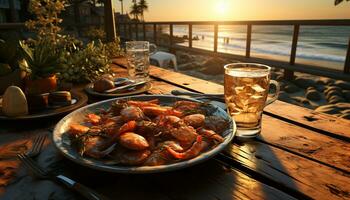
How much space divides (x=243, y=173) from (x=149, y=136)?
0.35 m

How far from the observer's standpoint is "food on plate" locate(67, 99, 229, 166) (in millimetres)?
854

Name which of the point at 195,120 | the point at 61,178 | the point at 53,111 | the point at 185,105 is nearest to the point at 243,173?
Answer: the point at 195,120

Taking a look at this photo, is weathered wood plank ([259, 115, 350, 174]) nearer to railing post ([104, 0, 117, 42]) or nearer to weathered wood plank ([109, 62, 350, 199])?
weathered wood plank ([109, 62, 350, 199])

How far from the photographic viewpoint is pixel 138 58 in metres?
2.28

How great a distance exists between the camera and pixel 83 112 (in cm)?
126

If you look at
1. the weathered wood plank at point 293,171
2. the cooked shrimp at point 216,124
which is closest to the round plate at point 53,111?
the cooked shrimp at point 216,124

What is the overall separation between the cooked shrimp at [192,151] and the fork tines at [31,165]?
1.41 ft

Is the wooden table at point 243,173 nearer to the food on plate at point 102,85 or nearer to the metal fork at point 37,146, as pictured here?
the metal fork at point 37,146

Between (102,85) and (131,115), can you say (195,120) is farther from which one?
(102,85)

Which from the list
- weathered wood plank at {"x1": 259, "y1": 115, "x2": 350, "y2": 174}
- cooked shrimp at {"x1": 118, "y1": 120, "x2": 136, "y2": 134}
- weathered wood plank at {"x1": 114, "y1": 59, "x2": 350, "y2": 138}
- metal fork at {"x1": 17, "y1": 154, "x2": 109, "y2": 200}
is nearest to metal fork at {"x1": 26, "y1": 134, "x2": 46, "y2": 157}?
metal fork at {"x1": 17, "y1": 154, "x2": 109, "y2": 200}

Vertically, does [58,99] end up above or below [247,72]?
below

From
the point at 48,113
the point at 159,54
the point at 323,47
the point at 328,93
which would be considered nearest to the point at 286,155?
the point at 48,113

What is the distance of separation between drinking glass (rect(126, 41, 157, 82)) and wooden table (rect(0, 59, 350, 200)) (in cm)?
113

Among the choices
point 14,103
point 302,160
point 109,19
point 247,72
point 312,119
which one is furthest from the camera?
point 109,19
